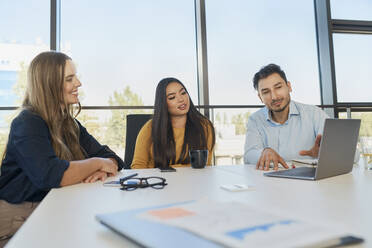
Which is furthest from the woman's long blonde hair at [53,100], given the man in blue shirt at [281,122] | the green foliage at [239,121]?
the green foliage at [239,121]

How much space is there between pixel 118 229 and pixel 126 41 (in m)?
2.84

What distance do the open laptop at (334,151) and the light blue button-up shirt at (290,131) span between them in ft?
2.19

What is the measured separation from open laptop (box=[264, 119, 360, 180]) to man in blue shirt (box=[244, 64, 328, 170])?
0.65 metres

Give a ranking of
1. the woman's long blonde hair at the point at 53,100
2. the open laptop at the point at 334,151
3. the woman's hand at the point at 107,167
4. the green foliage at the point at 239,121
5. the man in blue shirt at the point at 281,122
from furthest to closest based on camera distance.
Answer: the green foliage at the point at 239,121 < the man in blue shirt at the point at 281,122 < the woman's long blonde hair at the point at 53,100 < the woman's hand at the point at 107,167 < the open laptop at the point at 334,151

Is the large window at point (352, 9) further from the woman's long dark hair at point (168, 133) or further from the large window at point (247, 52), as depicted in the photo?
the woman's long dark hair at point (168, 133)

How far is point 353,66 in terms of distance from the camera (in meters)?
3.47

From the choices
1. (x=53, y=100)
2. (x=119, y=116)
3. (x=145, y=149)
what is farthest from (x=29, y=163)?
(x=119, y=116)

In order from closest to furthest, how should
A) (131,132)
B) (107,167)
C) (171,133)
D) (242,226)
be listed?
(242,226) < (107,167) < (171,133) < (131,132)

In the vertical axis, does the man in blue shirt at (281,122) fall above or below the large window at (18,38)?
below

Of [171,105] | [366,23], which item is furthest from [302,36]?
[171,105]

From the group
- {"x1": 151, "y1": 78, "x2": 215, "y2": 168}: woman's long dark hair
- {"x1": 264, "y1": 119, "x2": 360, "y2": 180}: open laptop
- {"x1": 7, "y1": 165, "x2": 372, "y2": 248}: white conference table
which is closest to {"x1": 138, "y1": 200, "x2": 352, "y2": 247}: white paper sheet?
{"x1": 7, "y1": 165, "x2": 372, "y2": 248}: white conference table

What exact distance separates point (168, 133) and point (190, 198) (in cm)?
109

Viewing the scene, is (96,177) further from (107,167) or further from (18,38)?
(18,38)

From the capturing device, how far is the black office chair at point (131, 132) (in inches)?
74.5
